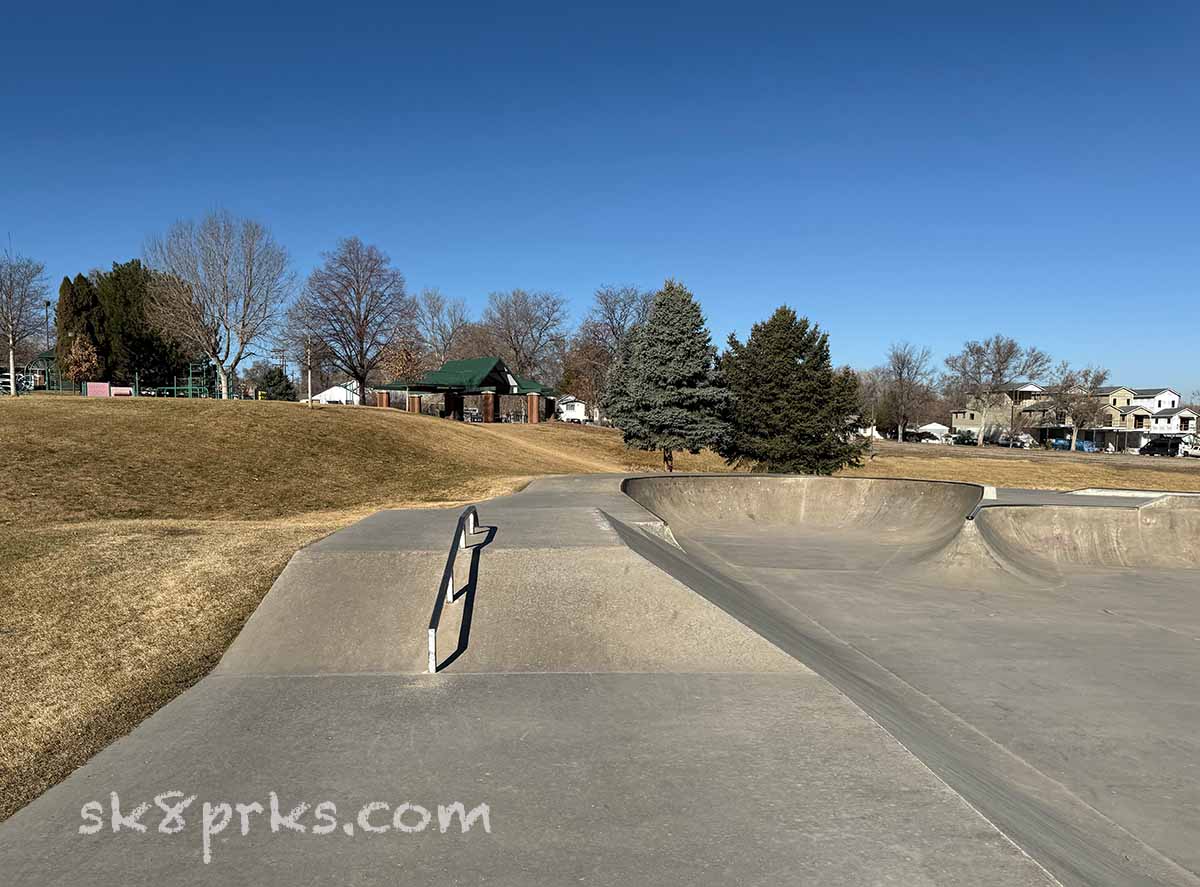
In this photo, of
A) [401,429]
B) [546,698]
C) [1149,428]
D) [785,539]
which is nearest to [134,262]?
[401,429]

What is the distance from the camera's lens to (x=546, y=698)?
213 inches

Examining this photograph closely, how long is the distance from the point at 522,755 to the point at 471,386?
48806mm

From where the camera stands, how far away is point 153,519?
15781 millimetres

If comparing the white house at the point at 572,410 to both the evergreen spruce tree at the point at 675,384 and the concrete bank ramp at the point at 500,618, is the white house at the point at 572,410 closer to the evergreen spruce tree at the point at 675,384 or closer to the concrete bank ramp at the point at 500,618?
the evergreen spruce tree at the point at 675,384

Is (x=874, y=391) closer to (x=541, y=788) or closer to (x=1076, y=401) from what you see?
(x=1076, y=401)

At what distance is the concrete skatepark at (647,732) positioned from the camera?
3422mm

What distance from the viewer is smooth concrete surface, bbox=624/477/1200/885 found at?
456 cm

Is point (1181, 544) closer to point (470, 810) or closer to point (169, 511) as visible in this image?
point (470, 810)

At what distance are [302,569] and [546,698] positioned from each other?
362cm

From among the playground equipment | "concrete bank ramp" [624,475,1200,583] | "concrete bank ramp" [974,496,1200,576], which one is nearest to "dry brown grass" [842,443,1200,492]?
"concrete bank ramp" [624,475,1200,583]

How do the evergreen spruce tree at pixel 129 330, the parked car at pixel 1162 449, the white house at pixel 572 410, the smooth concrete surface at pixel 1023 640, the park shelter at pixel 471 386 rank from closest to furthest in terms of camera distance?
the smooth concrete surface at pixel 1023 640, the park shelter at pixel 471 386, the evergreen spruce tree at pixel 129 330, the parked car at pixel 1162 449, the white house at pixel 572 410

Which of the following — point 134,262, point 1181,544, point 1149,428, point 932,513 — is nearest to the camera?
point 1181,544

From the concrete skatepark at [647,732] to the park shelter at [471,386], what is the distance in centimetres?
4252

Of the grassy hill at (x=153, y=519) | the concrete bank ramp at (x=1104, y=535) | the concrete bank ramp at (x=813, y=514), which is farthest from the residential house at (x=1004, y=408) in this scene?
the concrete bank ramp at (x=1104, y=535)
